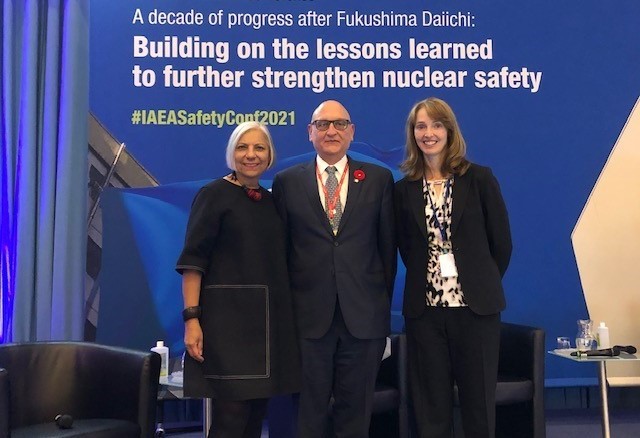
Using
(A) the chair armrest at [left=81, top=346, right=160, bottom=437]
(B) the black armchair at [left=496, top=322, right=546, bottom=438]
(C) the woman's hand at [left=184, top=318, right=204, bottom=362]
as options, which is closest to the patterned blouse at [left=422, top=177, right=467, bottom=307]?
(C) the woman's hand at [left=184, top=318, right=204, bottom=362]

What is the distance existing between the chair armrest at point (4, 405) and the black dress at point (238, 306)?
667 millimetres

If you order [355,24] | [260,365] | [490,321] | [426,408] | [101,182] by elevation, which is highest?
[355,24]

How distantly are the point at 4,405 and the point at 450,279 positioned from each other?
1.64 meters

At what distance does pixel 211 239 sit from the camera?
200 cm

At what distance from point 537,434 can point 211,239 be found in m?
1.93

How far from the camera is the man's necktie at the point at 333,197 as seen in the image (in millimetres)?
2074

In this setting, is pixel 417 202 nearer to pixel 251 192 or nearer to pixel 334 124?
pixel 334 124

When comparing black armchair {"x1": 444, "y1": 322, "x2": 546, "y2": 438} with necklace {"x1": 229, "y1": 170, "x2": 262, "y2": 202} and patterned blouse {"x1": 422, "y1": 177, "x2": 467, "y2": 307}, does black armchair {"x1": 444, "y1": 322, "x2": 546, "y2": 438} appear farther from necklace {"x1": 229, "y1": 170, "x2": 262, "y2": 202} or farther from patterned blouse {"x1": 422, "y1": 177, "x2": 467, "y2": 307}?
necklace {"x1": 229, "y1": 170, "x2": 262, "y2": 202}

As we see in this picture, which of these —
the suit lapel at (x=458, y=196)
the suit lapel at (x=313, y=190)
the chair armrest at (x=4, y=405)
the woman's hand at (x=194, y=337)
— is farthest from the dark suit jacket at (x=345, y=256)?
the chair armrest at (x=4, y=405)

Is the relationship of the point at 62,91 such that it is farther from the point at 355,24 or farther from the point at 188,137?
the point at 355,24

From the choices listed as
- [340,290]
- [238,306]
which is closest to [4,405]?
[238,306]

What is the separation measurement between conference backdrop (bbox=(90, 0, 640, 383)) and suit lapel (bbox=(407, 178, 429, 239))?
1.51 meters

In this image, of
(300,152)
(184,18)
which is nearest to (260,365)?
(300,152)

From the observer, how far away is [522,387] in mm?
2877
